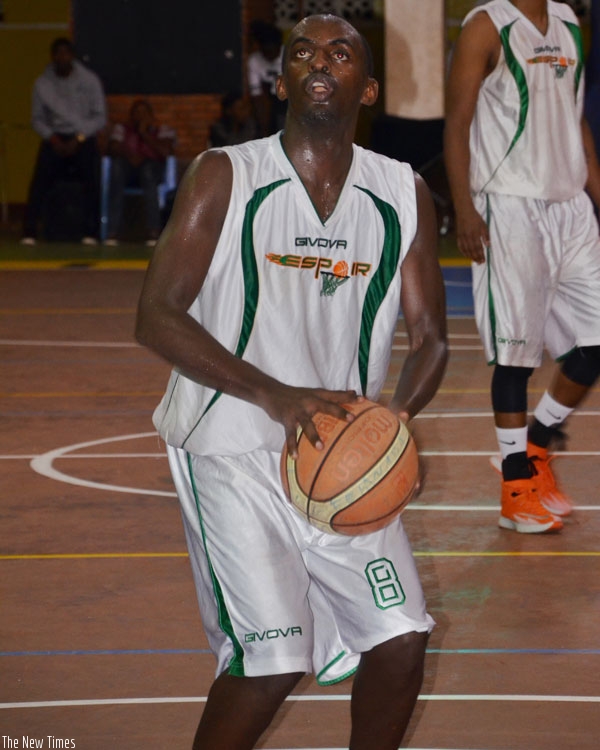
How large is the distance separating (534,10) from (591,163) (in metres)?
0.68

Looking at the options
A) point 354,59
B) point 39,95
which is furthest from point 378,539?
point 39,95

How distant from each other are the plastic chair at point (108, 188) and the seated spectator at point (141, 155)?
10cm

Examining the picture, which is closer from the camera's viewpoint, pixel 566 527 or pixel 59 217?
pixel 566 527

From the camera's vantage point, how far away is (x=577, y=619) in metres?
4.79

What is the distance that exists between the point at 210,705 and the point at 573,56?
11.6ft

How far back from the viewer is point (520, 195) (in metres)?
5.67

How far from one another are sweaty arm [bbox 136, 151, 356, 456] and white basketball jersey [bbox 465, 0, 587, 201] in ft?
8.62

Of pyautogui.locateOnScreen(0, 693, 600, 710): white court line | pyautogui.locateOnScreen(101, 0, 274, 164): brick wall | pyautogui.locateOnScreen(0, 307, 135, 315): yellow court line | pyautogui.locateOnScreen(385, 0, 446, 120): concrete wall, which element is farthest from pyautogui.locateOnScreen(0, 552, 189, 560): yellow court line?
pyautogui.locateOnScreen(101, 0, 274, 164): brick wall

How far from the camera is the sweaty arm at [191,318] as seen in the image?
2982 mm

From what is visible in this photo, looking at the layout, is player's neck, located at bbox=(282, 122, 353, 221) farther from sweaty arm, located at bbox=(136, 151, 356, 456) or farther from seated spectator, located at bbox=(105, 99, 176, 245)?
seated spectator, located at bbox=(105, 99, 176, 245)

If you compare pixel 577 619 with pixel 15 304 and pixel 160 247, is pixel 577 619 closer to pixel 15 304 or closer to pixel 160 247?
pixel 160 247

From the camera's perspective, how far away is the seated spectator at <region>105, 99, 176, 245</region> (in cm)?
1644

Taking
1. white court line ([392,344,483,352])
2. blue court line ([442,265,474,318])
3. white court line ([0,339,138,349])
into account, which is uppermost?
white court line ([392,344,483,352])

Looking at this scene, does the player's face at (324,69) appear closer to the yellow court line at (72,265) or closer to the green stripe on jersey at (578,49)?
the green stripe on jersey at (578,49)
